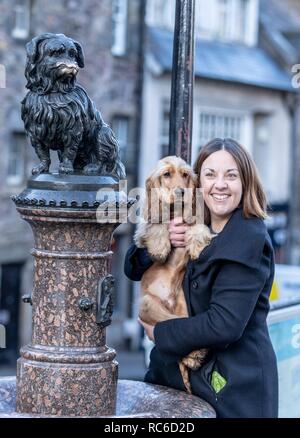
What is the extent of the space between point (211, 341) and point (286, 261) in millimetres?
23773

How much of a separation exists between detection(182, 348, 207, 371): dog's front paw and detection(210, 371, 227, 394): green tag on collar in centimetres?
8

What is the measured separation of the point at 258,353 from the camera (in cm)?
470

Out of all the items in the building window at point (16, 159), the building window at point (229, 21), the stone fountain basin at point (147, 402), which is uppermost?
the building window at point (229, 21)

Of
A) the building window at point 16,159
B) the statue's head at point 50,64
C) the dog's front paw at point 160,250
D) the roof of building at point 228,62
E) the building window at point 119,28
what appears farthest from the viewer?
the roof of building at point 228,62

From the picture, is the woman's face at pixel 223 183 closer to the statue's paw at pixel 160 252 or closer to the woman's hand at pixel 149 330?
the statue's paw at pixel 160 252

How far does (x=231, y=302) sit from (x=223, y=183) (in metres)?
0.57

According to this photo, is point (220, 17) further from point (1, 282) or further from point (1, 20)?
point (1, 282)

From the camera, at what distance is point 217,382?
15.6 feet

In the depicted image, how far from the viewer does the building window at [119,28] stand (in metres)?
22.5

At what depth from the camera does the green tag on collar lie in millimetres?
4719

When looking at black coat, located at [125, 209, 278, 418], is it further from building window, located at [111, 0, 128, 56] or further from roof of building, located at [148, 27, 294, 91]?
roof of building, located at [148, 27, 294, 91]

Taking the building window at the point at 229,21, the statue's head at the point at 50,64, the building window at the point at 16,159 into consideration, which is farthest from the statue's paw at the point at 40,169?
the building window at the point at 229,21
